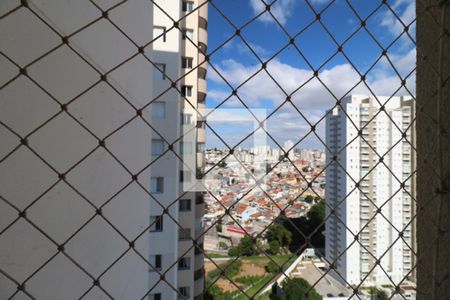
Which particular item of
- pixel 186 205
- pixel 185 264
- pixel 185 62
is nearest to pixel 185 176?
pixel 185 62

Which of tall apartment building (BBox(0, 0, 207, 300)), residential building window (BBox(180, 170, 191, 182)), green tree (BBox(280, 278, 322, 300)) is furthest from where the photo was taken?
residential building window (BBox(180, 170, 191, 182))

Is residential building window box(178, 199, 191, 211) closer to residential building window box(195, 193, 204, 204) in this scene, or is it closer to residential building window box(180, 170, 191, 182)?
residential building window box(195, 193, 204, 204)

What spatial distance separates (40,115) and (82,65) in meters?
0.10

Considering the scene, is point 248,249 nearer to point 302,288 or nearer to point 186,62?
point 302,288

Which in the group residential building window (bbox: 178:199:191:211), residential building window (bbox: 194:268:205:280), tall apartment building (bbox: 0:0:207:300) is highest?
tall apartment building (bbox: 0:0:207:300)

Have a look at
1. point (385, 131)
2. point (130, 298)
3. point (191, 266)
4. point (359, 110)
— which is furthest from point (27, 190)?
point (191, 266)

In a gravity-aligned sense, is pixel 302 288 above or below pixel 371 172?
below

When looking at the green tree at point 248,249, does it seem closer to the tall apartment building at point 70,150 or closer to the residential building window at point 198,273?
the tall apartment building at point 70,150

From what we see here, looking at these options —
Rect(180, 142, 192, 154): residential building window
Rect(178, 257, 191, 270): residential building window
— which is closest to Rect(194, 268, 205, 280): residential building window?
Rect(178, 257, 191, 270): residential building window

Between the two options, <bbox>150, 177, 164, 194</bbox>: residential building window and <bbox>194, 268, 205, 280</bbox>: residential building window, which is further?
<bbox>194, 268, 205, 280</bbox>: residential building window

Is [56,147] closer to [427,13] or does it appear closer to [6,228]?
[6,228]

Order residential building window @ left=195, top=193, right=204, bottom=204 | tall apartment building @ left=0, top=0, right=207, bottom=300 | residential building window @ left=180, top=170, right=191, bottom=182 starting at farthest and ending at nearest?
residential building window @ left=195, top=193, right=204, bottom=204 → residential building window @ left=180, top=170, right=191, bottom=182 → tall apartment building @ left=0, top=0, right=207, bottom=300

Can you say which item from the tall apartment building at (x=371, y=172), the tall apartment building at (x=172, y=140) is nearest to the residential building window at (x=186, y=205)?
the tall apartment building at (x=172, y=140)

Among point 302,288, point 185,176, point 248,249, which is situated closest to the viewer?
point 302,288
